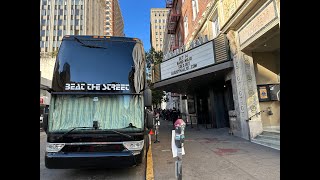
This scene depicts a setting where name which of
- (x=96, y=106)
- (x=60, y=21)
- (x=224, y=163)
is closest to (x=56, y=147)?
(x=96, y=106)

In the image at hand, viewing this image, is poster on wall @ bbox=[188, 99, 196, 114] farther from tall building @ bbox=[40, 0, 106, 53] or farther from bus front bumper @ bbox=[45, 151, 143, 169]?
tall building @ bbox=[40, 0, 106, 53]

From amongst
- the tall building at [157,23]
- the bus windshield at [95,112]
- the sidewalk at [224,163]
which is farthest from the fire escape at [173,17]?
the tall building at [157,23]

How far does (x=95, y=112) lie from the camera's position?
523cm

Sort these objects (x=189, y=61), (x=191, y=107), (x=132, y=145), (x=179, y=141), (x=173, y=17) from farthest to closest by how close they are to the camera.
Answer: (x=173, y=17), (x=191, y=107), (x=189, y=61), (x=132, y=145), (x=179, y=141)

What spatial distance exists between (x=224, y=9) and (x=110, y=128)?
9.81 metres

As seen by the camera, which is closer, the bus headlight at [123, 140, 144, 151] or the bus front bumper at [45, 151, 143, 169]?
the bus front bumper at [45, 151, 143, 169]

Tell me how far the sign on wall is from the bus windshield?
333 inches

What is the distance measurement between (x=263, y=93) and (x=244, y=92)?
41.5 inches

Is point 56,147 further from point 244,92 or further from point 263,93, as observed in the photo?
point 263,93

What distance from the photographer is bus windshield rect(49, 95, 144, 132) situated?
16.8 feet

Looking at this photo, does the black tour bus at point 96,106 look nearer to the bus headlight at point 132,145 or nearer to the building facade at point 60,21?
the bus headlight at point 132,145

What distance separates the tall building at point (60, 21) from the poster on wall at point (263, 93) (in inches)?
3374

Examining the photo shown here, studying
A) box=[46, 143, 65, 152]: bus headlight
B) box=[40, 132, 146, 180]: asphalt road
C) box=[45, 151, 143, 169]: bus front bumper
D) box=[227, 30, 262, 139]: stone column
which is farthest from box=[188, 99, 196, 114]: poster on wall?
box=[46, 143, 65, 152]: bus headlight
